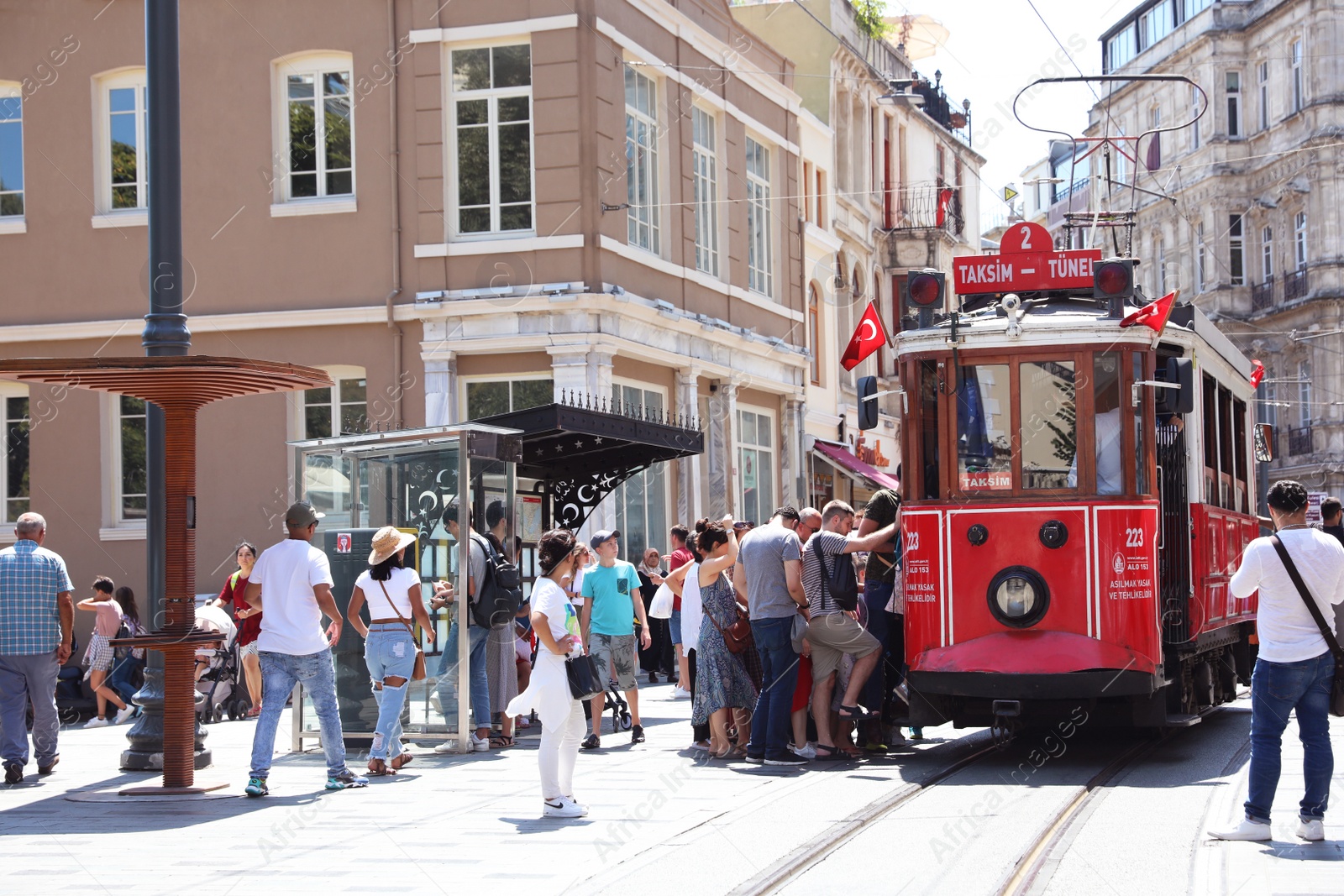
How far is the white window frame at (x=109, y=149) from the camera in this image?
21.9m

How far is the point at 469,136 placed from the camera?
842 inches

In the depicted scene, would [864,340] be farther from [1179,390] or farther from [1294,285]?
[1294,285]

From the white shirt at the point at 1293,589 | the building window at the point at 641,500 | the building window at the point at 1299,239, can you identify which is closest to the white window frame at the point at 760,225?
the building window at the point at 641,500

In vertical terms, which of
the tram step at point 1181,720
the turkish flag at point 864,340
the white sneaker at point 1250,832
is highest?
the turkish flag at point 864,340

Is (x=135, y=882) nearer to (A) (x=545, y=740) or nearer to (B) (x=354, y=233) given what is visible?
(A) (x=545, y=740)

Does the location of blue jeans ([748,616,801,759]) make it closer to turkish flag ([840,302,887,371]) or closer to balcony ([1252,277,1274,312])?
turkish flag ([840,302,887,371])

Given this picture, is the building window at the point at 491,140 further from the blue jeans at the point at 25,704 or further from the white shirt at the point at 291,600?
the white shirt at the point at 291,600

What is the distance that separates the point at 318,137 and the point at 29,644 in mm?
11432

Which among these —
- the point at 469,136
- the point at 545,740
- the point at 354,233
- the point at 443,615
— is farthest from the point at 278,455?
the point at 545,740

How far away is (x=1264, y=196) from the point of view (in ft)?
179

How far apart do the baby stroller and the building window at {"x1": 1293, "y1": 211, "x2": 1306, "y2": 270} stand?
44606mm

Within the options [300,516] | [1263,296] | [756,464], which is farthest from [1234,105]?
[300,516]

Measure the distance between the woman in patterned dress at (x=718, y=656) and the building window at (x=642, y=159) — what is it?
34.5 ft

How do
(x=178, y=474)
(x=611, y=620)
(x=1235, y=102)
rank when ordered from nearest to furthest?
(x=178, y=474) → (x=611, y=620) → (x=1235, y=102)
